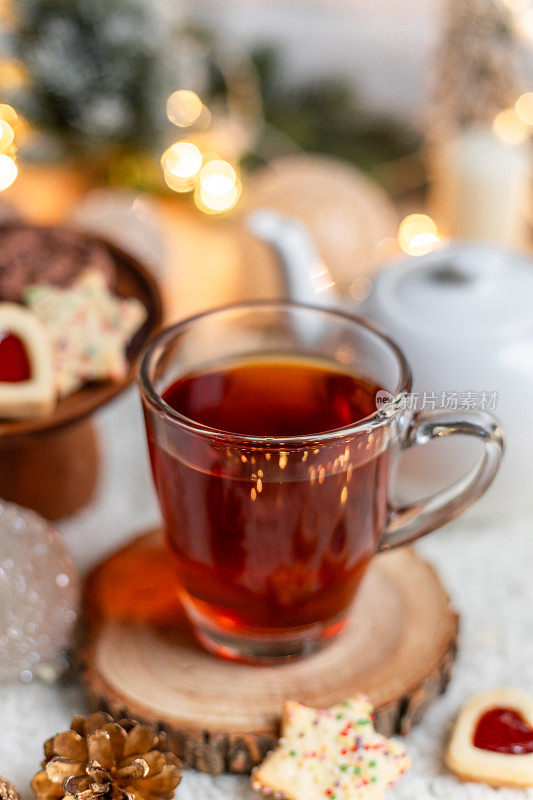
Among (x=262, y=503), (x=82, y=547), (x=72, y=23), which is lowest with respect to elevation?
(x=82, y=547)

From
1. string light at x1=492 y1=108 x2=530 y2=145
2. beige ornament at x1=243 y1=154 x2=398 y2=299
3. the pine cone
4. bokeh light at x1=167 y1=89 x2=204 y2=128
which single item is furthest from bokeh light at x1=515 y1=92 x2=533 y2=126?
the pine cone

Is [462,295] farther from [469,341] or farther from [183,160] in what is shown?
[183,160]

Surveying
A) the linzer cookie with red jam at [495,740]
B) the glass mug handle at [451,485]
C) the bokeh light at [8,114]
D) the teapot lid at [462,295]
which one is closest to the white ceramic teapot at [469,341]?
the teapot lid at [462,295]

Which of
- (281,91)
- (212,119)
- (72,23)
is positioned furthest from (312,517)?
(281,91)

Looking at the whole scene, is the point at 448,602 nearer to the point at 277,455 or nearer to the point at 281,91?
the point at 277,455

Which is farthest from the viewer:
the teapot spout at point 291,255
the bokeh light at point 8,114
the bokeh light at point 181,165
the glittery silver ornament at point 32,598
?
the bokeh light at point 181,165

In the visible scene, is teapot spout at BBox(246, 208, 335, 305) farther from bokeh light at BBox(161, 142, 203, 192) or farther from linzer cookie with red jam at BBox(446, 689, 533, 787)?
bokeh light at BBox(161, 142, 203, 192)

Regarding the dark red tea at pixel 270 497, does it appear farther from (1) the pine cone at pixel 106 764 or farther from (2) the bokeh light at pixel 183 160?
(2) the bokeh light at pixel 183 160
